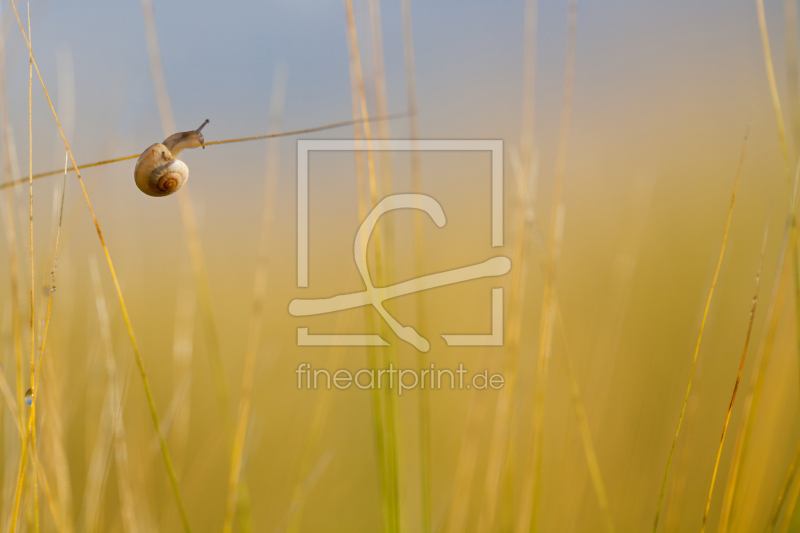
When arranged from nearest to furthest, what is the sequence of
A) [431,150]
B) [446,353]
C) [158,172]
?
[158,172] → [431,150] → [446,353]

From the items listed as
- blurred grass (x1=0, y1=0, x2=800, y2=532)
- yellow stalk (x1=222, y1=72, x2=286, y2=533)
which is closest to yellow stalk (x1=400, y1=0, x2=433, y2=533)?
blurred grass (x1=0, y1=0, x2=800, y2=532)

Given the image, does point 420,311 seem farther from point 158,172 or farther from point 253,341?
point 158,172

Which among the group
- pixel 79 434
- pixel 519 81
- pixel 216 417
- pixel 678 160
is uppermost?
pixel 519 81

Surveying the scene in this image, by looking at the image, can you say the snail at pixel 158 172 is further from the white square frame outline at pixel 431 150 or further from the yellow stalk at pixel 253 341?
the white square frame outline at pixel 431 150

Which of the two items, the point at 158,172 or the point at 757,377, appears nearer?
the point at 757,377

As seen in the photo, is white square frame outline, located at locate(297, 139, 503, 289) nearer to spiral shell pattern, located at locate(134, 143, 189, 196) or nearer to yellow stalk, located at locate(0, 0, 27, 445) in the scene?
spiral shell pattern, located at locate(134, 143, 189, 196)

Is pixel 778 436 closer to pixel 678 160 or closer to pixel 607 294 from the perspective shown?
pixel 607 294

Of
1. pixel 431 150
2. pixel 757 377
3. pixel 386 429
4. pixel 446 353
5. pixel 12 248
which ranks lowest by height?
pixel 446 353

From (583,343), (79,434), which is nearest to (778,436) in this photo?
(583,343)

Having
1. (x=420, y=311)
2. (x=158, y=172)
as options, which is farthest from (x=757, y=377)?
(x=158, y=172)

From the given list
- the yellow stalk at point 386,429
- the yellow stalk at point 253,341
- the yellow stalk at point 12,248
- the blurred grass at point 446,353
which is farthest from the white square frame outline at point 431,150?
the yellow stalk at point 12,248

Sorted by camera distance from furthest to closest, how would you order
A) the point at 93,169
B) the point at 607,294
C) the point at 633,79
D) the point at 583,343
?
1. the point at 633,79
2. the point at 607,294
3. the point at 583,343
4. the point at 93,169
